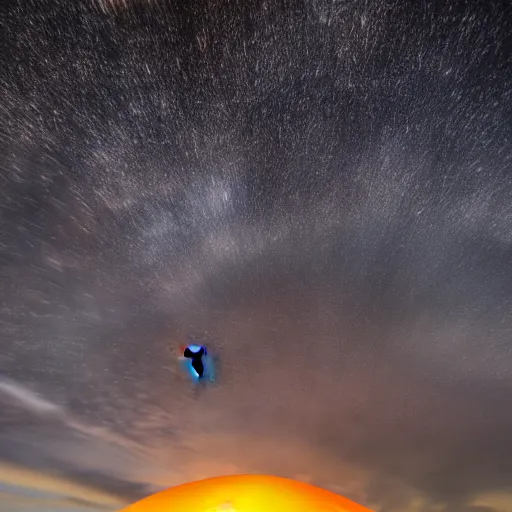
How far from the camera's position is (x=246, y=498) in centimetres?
315

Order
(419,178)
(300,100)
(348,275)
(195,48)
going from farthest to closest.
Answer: (348,275) < (419,178) < (300,100) < (195,48)

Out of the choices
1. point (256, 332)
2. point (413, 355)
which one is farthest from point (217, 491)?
point (413, 355)

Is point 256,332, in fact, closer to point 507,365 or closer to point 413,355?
point 413,355

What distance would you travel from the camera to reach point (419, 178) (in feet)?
9.32

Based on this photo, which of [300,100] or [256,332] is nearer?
[300,100]

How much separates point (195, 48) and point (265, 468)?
9.37 meters

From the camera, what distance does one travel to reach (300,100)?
238 cm

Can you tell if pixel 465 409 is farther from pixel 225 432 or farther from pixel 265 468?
pixel 265 468

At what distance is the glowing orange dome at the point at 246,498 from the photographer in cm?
310

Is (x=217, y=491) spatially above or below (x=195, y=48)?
below

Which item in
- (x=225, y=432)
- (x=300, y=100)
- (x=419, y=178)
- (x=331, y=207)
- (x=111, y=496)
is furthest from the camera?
(x=111, y=496)

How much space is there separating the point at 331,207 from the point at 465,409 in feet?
16.9

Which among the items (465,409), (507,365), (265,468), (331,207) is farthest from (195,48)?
(265,468)

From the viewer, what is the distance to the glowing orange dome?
10.2 ft
